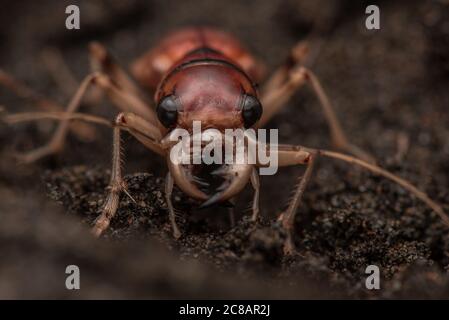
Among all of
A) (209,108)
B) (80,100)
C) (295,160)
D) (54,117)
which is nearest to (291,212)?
(295,160)

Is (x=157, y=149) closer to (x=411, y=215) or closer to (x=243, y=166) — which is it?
(x=243, y=166)

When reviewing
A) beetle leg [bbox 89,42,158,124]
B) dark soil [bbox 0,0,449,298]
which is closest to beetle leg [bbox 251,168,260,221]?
dark soil [bbox 0,0,449,298]

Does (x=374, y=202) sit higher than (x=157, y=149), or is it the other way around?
(x=157, y=149)

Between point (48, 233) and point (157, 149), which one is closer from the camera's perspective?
point (48, 233)

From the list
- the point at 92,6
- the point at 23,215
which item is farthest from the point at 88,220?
the point at 92,6

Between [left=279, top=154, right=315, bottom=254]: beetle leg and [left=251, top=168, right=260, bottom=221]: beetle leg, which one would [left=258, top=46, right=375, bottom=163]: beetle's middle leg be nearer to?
[left=279, top=154, right=315, bottom=254]: beetle leg
